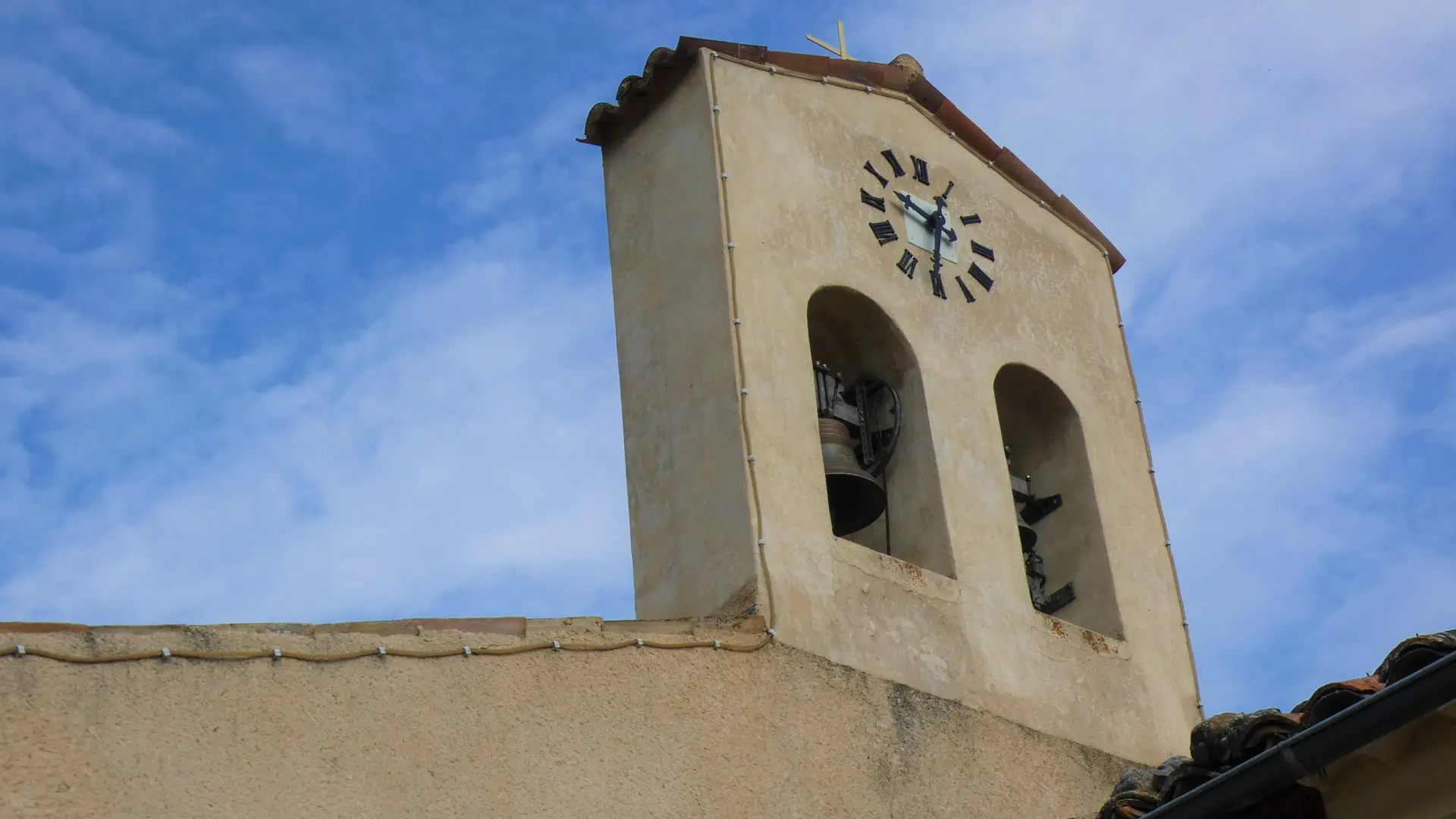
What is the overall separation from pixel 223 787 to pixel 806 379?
3161mm

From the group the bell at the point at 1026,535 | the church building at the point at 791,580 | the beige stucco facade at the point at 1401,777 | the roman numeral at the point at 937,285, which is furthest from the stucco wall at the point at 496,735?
the beige stucco facade at the point at 1401,777

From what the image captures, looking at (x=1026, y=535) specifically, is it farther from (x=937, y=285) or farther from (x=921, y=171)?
(x=921, y=171)

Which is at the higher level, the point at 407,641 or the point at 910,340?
the point at 910,340

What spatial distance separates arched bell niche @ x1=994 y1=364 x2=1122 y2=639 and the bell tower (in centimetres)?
1

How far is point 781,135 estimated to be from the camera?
28.8 feet

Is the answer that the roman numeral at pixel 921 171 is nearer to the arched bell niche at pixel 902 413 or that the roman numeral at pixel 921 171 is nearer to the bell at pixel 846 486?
the arched bell niche at pixel 902 413

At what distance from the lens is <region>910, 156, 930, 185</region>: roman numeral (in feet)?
30.9

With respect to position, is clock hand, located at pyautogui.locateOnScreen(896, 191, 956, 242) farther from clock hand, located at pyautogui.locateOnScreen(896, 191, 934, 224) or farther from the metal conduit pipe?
the metal conduit pipe

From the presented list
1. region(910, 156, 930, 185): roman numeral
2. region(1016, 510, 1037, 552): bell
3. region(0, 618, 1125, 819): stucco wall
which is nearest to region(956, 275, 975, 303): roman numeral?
region(910, 156, 930, 185): roman numeral

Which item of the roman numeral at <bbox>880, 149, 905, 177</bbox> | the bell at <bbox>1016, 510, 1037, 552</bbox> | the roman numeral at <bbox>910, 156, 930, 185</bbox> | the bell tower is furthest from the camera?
the roman numeral at <bbox>910, 156, 930, 185</bbox>

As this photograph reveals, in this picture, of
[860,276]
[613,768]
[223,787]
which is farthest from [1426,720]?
[860,276]

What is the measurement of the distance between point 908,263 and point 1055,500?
4.22ft

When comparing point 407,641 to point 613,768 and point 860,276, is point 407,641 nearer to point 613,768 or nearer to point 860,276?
point 613,768

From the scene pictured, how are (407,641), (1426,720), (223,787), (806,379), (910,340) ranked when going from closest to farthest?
(1426,720)
(223,787)
(407,641)
(806,379)
(910,340)
